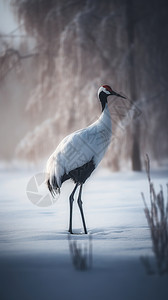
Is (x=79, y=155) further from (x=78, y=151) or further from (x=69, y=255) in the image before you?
(x=69, y=255)

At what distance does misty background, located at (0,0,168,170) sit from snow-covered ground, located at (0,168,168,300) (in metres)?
3.48

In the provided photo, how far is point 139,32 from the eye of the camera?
7152 millimetres

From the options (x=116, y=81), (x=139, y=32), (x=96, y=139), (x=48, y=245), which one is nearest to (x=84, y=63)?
(x=116, y=81)

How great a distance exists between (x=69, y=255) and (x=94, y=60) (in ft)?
18.6

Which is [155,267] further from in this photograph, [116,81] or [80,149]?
[116,81]

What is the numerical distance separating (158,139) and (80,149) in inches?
203

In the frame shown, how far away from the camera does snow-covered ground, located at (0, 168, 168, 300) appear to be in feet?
5.41

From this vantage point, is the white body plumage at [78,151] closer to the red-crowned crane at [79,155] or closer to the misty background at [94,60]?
the red-crowned crane at [79,155]

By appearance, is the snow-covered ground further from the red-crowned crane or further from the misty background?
the misty background

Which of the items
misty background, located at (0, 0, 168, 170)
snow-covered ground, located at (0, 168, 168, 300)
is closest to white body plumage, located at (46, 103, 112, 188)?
snow-covered ground, located at (0, 168, 168, 300)

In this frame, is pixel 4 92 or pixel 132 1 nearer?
pixel 132 1

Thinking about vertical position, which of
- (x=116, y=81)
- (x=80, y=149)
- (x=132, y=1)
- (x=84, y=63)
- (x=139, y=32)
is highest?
(x=132, y=1)

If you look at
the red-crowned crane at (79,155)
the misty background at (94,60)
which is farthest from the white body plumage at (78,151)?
the misty background at (94,60)

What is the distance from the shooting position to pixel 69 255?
2.03 m
